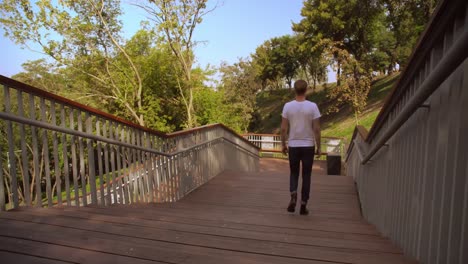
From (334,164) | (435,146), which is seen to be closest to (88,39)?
(334,164)

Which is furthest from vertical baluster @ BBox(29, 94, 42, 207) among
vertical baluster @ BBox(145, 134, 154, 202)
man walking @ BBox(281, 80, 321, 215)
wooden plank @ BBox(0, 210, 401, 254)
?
man walking @ BBox(281, 80, 321, 215)

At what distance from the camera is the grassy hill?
71.5 ft

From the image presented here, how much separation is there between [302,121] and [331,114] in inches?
1069

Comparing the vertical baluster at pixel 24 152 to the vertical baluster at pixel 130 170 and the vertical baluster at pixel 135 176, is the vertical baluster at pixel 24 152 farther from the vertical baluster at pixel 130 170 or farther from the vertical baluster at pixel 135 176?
the vertical baluster at pixel 135 176

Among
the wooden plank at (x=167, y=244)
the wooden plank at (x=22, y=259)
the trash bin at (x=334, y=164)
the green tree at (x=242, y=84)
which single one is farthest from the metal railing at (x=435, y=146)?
the green tree at (x=242, y=84)

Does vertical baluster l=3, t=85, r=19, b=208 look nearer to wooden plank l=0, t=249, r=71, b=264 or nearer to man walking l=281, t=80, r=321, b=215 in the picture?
wooden plank l=0, t=249, r=71, b=264

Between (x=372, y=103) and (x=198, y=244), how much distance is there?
80.3 ft

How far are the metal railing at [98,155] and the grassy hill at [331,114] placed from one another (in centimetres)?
781

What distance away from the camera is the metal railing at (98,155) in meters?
3.00

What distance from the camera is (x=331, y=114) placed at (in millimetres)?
29562

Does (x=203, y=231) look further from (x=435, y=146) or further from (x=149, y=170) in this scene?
(x=149, y=170)

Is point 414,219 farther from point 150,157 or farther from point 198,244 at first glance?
point 150,157

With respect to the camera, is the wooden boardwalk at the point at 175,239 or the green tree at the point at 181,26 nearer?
the wooden boardwalk at the point at 175,239

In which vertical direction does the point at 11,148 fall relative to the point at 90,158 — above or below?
above
